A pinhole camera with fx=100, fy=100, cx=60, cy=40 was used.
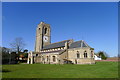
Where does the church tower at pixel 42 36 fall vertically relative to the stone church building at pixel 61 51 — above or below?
above

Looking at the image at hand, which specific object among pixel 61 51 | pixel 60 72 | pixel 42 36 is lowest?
pixel 60 72

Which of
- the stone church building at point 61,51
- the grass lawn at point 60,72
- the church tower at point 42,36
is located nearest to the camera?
the grass lawn at point 60,72

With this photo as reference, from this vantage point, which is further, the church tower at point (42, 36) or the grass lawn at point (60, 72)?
the church tower at point (42, 36)

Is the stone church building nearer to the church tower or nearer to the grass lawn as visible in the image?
the church tower

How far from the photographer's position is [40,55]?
4816 cm

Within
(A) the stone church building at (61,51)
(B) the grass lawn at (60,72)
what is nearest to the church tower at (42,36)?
(A) the stone church building at (61,51)

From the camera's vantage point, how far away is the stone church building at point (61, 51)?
33750 millimetres

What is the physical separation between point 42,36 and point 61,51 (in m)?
19.9

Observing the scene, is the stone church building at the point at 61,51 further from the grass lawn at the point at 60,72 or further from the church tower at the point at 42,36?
the grass lawn at the point at 60,72

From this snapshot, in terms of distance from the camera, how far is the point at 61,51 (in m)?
38.7

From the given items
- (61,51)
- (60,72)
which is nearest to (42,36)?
(61,51)

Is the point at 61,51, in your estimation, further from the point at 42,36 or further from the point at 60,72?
the point at 60,72

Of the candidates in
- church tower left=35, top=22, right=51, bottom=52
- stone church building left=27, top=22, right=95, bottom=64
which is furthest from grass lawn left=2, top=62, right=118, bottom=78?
church tower left=35, top=22, right=51, bottom=52

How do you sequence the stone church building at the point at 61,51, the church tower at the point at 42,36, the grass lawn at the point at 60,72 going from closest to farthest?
1. the grass lawn at the point at 60,72
2. the stone church building at the point at 61,51
3. the church tower at the point at 42,36
